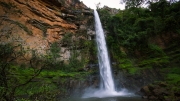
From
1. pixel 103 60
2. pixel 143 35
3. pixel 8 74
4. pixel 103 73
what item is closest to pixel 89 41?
pixel 103 60

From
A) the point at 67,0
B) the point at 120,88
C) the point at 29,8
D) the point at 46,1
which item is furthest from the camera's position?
the point at 67,0

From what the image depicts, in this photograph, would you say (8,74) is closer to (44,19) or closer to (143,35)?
(44,19)

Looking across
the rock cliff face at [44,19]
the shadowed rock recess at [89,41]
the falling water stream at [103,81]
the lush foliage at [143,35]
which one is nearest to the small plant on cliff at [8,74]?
the falling water stream at [103,81]

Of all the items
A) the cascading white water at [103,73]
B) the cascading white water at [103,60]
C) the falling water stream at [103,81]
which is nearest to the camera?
the falling water stream at [103,81]

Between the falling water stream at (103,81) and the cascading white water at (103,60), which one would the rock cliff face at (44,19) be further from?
the falling water stream at (103,81)

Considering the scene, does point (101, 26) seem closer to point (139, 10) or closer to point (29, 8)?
point (139, 10)

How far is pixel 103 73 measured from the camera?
18.8 meters

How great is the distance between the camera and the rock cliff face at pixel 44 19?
18219 millimetres

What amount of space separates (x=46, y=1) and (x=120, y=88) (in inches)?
640

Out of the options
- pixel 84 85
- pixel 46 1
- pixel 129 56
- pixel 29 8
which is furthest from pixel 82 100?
pixel 46 1

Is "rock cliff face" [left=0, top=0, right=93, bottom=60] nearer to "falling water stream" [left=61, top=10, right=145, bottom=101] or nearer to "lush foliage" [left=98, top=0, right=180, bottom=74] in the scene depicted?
"falling water stream" [left=61, top=10, right=145, bottom=101]

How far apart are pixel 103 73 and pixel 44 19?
11323 millimetres

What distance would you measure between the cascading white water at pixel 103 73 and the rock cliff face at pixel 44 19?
2.52 meters

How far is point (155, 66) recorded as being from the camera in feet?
54.7
